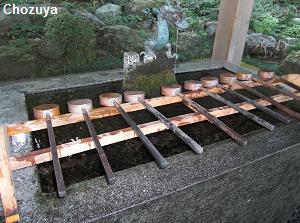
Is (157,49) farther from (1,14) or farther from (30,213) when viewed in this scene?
(1,14)

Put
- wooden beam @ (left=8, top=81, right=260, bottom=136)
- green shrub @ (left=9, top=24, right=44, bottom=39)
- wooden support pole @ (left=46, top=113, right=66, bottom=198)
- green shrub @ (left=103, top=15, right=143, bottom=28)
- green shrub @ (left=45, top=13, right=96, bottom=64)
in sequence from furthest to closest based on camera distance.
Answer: green shrub @ (left=103, top=15, right=143, bottom=28) → green shrub @ (left=9, top=24, right=44, bottom=39) → green shrub @ (left=45, top=13, right=96, bottom=64) → wooden beam @ (left=8, top=81, right=260, bottom=136) → wooden support pole @ (left=46, top=113, right=66, bottom=198)

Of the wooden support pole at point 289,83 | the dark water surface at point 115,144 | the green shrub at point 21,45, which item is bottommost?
the green shrub at point 21,45

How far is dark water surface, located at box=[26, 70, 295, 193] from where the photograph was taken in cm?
164

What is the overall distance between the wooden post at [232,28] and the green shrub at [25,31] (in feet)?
13.8

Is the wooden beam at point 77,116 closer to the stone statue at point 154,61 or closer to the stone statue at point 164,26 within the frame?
the stone statue at point 154,61

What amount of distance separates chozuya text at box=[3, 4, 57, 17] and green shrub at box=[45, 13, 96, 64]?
106 cm

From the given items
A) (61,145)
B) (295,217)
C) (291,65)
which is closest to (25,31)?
(61,145)

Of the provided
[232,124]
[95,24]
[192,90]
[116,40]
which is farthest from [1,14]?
[232,124]

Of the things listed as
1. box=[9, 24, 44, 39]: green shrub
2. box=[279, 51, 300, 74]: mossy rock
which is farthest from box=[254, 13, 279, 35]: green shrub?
box=[9, 24, 44, 39]: green shrub

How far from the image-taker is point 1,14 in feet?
20.3

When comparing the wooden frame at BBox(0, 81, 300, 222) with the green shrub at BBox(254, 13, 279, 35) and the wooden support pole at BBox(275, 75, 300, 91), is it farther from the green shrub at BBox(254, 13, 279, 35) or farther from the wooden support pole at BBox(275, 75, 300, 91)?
the green shrub at BBox(254, 13, 279, 35)

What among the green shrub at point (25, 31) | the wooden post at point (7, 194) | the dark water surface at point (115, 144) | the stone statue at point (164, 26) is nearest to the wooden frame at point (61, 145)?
the wooden post at point (7, 194)

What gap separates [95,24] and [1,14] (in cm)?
217

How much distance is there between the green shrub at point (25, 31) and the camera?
6152 millimetres
